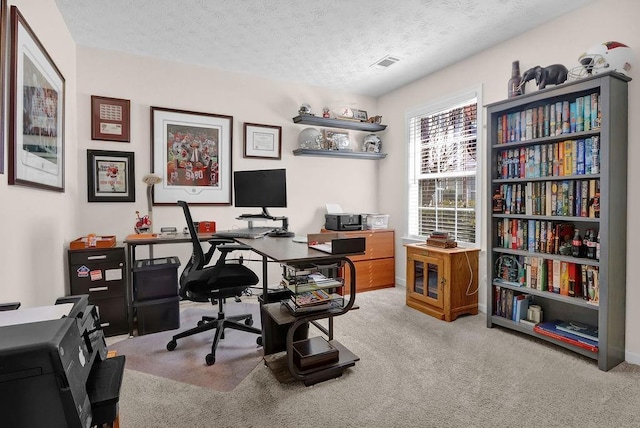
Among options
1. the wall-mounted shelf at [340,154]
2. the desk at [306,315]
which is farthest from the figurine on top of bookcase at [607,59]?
the wall-mounted shelf at [340,154]

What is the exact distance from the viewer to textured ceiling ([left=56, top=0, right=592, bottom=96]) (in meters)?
2.52

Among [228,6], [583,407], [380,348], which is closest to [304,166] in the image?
[228,6]

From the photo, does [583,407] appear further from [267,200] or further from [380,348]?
→ [267,200]

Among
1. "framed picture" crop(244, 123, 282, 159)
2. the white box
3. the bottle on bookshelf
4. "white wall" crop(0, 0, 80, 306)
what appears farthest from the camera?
the white box

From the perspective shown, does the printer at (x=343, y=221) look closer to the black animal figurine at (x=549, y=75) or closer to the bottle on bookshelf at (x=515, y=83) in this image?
the bottle on bookshelf at (x=515, y=83)

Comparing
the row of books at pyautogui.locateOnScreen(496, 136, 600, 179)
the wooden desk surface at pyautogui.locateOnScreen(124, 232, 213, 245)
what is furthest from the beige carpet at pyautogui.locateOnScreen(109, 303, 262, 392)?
the row of books at pyautogui.locateOnScreen(496, 136, 600, 179)

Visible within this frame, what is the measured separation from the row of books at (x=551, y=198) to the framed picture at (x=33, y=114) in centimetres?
337

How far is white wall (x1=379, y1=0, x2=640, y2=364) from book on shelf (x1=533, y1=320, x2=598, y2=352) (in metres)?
0.31

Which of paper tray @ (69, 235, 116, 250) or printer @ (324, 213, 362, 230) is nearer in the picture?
paper tray @ (69, 235, 116, 250)

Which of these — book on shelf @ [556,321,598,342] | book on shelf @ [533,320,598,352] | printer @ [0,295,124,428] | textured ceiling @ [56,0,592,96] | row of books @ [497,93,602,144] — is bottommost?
book on shelf @ [533,320,598,352]

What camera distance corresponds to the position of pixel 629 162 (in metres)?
2.30

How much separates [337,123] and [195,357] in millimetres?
3103

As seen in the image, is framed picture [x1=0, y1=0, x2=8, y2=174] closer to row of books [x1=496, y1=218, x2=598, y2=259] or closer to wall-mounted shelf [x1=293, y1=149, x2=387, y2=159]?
wall-mounted shelf [x1=293, y1=149, x2=387, y2=159]

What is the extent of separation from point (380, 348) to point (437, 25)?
2.70m
